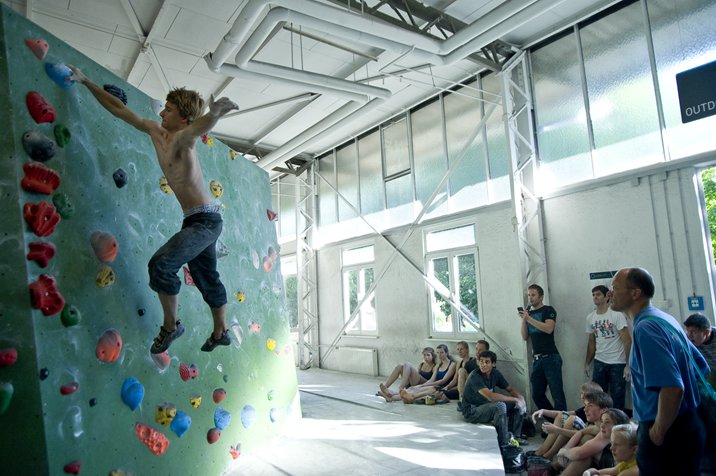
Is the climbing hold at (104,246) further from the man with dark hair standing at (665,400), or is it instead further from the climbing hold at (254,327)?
the man with dark hair standing at (665,400)

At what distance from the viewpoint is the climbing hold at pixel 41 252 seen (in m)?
2.36

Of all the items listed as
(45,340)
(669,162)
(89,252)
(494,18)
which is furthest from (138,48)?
(669,162)

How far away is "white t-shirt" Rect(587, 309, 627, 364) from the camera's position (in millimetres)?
5559

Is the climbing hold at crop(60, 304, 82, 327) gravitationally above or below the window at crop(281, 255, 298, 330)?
below

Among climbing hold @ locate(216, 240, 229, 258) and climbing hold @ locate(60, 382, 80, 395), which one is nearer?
climbing hold @ locate(60, 382, 80, 395)

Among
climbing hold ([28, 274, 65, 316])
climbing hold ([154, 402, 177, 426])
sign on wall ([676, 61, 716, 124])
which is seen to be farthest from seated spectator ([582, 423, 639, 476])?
sign on wall ([676, 61, 716, 124])

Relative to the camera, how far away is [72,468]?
240 centimetres

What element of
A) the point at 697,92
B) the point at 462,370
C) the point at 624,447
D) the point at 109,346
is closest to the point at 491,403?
the point at 462,370

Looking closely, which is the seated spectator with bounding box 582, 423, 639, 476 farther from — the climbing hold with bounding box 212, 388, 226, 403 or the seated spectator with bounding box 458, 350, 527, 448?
the climbing hold with bounding box 212, 388, 226, 403

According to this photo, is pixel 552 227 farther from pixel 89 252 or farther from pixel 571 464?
pixel 89 252

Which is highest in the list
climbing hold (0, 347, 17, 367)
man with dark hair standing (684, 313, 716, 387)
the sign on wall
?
the sign on wall

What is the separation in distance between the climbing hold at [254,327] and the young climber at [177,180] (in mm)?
1968

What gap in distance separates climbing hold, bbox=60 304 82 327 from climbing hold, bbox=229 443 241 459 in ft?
6.26

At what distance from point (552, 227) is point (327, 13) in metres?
4.03
